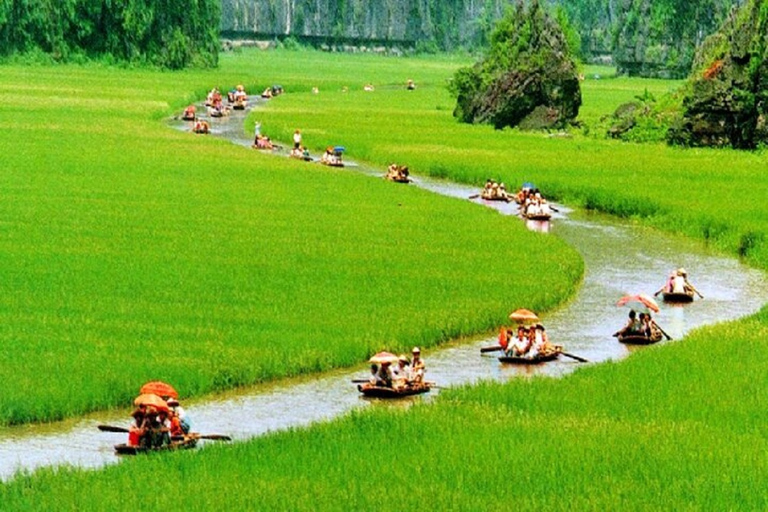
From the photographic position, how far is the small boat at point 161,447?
51.4 feet

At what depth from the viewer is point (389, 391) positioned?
727 inches

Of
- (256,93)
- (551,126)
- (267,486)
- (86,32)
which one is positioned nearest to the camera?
(267,486)

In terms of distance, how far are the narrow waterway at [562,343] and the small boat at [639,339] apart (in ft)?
0.47

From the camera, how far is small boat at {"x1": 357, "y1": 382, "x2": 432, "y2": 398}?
18.4 metres

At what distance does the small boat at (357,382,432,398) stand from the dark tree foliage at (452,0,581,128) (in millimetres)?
45754

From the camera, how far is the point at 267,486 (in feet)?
45.1

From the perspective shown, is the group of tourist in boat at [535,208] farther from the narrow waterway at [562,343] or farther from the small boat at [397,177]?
the small boat at [397,177]

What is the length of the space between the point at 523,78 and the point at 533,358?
1732 inches

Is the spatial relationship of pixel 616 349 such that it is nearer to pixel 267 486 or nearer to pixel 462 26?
pixel 267 486

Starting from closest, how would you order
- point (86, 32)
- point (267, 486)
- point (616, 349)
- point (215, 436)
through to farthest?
point (267, 486) < point (215, 436) < point (616, 349) < point (86, 32)

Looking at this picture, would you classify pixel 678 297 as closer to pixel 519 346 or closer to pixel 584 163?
pixel 519 346

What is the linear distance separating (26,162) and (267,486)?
3108 cm

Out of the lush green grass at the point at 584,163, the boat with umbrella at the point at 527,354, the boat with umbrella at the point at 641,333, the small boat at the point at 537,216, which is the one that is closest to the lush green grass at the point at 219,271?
the small boat at the point at 537,216

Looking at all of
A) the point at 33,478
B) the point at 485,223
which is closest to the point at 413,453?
the point at 33,478
